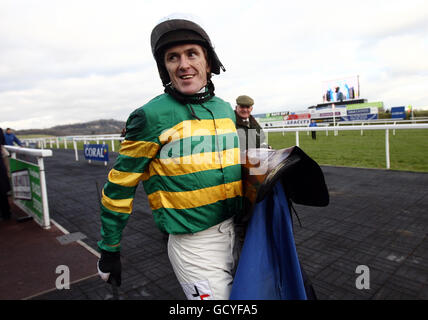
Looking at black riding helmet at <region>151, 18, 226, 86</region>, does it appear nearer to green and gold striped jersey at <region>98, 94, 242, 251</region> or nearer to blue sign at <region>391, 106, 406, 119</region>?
green and gold striped jersey at <region>98, 94, 242, 251</region>

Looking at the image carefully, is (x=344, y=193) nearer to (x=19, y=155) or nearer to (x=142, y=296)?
(x=142, y=296)

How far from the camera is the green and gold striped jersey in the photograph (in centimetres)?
156

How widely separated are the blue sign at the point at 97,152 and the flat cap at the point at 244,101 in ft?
29.2

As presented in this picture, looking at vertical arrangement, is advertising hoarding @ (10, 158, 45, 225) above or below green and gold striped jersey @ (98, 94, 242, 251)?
below

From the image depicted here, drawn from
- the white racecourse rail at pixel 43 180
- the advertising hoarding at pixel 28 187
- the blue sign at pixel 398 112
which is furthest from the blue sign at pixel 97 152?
the blue sign at pixel 398 112

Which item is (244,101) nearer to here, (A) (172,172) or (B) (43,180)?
(A) (172,172)

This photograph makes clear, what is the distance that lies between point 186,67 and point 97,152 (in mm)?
11818

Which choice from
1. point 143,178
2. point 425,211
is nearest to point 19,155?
point 143,178

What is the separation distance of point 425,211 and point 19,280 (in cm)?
562

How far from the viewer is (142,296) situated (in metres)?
2.82

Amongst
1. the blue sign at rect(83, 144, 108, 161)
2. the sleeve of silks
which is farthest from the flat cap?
the blue sign at rect(83, 144, 108, 161)

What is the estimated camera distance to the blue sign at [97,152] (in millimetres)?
Result: 12062

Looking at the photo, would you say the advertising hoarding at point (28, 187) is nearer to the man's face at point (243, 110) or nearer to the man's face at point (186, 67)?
the man's face at point (243, 110)

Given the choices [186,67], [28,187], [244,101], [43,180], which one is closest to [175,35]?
[186,67]
